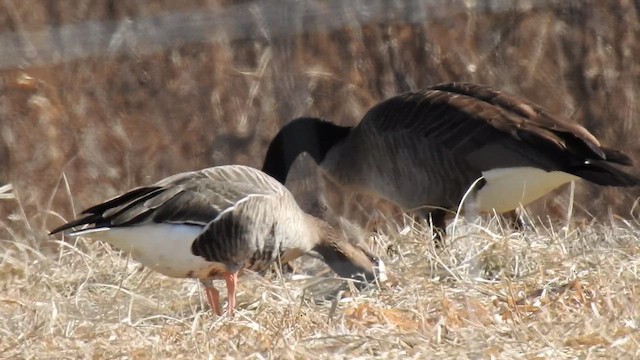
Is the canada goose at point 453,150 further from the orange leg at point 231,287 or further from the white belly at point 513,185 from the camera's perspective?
the orange leg at point 231,287

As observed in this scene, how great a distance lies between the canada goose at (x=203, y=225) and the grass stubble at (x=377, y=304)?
14cm

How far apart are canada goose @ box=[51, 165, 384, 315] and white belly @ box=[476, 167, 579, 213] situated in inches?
36.9

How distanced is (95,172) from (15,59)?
0.62 meters

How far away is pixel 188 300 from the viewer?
5066mm

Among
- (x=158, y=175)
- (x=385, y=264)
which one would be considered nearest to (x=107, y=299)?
(x=385, y=264)

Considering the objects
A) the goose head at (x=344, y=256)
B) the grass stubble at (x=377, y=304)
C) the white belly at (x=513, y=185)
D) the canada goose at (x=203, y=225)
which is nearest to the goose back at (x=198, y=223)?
the canada goose at (x=203, y=225)

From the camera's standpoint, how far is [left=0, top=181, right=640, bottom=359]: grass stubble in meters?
3.91

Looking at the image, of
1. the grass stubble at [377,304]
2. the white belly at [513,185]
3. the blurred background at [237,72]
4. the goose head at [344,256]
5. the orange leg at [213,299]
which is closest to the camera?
the grass stubble at [377,304]

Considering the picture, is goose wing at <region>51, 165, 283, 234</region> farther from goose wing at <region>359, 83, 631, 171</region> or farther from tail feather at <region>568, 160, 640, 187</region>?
tail feather at <region>568, 160, 640, 187</region>

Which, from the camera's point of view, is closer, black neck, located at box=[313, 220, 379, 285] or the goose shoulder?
black neck, located at box=[313, 220, 379, 285]

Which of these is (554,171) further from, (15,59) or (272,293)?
(15,59)

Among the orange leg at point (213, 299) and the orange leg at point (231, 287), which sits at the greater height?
the orange leg at point (231, 287)

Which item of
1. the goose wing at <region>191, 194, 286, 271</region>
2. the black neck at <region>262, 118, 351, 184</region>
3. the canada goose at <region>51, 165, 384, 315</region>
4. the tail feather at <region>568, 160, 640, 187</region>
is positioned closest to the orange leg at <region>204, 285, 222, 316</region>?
the canada goose at <region>51, 165, 384, 315</region>

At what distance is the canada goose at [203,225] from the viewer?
480 cm
